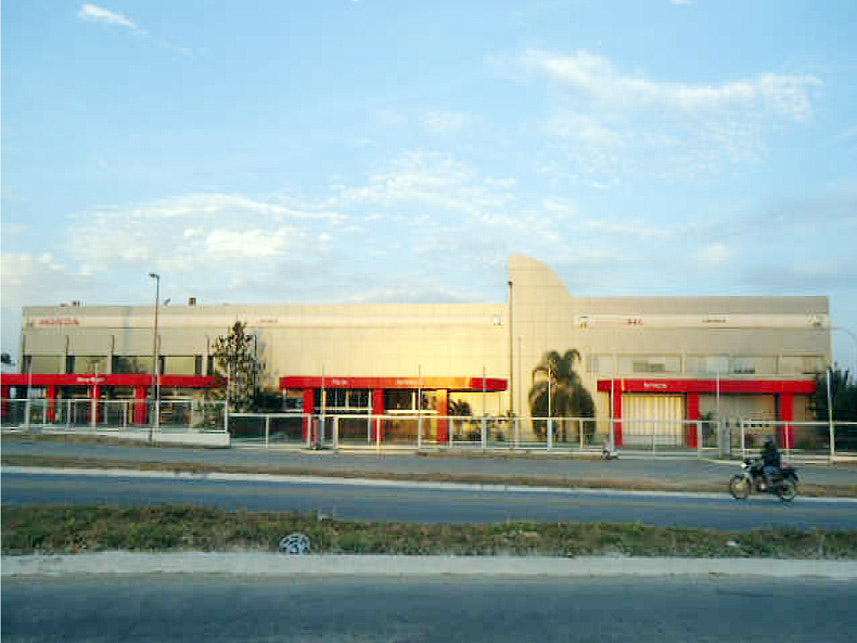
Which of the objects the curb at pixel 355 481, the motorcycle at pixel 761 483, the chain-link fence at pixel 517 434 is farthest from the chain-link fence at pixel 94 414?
the motorcycle at pixel 761 483

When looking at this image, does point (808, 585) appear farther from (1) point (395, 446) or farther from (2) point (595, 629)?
(1) point (395, 446)

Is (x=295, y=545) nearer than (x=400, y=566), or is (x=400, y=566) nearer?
(x=400, y=566)

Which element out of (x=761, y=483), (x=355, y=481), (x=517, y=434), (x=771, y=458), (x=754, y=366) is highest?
(x=754, y=366)

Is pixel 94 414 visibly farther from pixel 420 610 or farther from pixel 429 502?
pixel 420 610

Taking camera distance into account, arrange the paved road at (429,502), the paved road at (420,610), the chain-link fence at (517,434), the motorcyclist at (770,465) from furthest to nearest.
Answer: the chain-link fence at (517,434) < the motorcyclist at (770,465) < the paved road at (429,502) < the paved road at (420,610)

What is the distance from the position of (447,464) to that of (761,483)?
12556 millimetres

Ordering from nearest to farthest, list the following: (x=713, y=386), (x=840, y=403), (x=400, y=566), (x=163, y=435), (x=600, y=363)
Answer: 1. (x=400, y=566)
2. (x=163, y=435)
3. (x=840, y=403)
4. (x=713, y=386)
5. (x=600, y=363)

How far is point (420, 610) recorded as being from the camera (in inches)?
329

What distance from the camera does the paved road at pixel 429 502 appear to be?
51.7ft

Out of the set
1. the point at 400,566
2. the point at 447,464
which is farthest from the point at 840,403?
the point at 400,566

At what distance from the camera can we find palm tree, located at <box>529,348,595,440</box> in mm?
50750

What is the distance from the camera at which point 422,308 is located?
5581cm

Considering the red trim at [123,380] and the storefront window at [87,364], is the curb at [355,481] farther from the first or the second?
the storefront window at [87,364]

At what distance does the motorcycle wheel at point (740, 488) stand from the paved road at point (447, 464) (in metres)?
2.51
